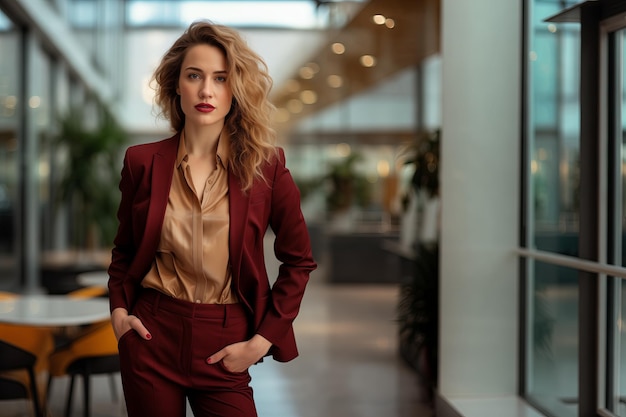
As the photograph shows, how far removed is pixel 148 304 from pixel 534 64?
9.90ft

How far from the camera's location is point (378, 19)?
770 centimetres

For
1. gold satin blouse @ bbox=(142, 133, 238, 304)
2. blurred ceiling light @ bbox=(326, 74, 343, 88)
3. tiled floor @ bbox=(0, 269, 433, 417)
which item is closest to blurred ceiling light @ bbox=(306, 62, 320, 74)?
blurred ceiling light @ bbox=(326, 74, 343, 88)

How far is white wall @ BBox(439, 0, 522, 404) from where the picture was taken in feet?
14.6

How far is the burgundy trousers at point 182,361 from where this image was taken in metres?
2.16

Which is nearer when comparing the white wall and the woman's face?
the woman's face

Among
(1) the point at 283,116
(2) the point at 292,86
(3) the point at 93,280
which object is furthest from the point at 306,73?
(3) the point at 93,280

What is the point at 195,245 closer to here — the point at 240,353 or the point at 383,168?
the point at 240,353

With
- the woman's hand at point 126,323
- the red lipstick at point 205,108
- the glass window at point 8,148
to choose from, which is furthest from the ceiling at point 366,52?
the woman's hand at point 126,323

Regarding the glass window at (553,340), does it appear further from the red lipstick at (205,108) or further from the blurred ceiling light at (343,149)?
the blurred ceiling light at (343,149)

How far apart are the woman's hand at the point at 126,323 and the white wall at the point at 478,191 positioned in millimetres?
2529

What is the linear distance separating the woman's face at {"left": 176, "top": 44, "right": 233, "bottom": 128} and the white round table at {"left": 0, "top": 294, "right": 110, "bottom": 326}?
7.72ft

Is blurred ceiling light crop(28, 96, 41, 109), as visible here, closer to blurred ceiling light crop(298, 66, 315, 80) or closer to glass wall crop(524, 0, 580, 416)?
blurred ceiling light crop(298, 66, 315, 80)

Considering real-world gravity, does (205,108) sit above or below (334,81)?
below

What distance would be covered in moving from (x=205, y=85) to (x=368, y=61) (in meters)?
8.11
